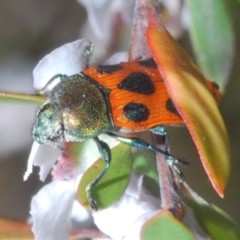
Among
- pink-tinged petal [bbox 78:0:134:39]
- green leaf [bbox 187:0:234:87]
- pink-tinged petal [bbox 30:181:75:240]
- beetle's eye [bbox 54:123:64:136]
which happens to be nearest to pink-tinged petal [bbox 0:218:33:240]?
pink-tinged petal [bbox 30:181:75:240]

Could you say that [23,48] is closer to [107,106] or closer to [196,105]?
[107,106]

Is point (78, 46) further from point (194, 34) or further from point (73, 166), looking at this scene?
point (194, 34)

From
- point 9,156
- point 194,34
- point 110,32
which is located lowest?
point 9,156

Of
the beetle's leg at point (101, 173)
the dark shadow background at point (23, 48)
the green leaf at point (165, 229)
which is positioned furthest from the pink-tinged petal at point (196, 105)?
A: the dark shadow background at point (23, 48)

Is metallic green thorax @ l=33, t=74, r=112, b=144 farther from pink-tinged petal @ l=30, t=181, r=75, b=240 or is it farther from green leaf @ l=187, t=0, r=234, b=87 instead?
green leaf @ l=187, t=0, r=234, b=87

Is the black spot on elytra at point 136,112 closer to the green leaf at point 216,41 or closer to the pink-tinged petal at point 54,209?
the pink-tinged petal at point 54,209

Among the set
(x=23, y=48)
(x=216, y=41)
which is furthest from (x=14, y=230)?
(x=23, y=48)

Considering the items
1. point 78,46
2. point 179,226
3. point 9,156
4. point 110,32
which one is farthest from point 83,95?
point 9,156
